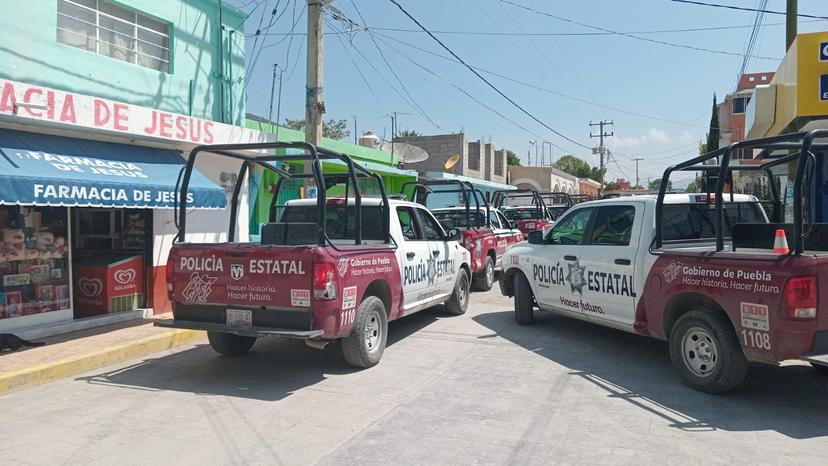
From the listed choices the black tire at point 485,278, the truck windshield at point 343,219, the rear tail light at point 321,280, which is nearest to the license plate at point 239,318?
the rear tail light at point 321,280

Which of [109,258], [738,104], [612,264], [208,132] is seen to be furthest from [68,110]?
[738,104]

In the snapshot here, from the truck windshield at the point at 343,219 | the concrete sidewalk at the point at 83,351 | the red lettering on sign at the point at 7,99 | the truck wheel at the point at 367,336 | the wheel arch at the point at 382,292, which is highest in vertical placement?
the red lettering on sign at the point at 7,99

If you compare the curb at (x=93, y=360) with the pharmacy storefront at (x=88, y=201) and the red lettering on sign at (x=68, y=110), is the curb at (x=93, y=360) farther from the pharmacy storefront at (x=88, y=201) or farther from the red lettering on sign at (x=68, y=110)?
the red lettering on sign at (x=68, y=110)

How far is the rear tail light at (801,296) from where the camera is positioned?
4.81 m

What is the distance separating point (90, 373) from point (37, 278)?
2.29 meters

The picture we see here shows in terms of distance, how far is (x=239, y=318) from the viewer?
6086mm

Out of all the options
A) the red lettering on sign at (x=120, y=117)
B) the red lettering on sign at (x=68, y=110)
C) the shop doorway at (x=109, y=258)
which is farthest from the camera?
the shop doorway at (x=109, y=258)

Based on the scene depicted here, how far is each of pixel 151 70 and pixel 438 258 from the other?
217 inches

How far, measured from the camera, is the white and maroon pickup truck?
4887 mm

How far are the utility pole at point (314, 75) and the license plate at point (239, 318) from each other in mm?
5128

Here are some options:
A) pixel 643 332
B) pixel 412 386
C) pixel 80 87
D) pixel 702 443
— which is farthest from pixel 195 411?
pixel 80 87

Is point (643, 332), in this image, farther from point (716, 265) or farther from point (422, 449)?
point (422, 449)

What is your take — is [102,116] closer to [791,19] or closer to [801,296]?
[801,296]

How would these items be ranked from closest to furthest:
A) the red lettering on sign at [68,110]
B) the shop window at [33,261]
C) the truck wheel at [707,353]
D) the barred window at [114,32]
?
the truck wheel at [707,353]
the red lettering on sign at [68,110]
the shop window at [33,261]
the barred window at [114,32]
